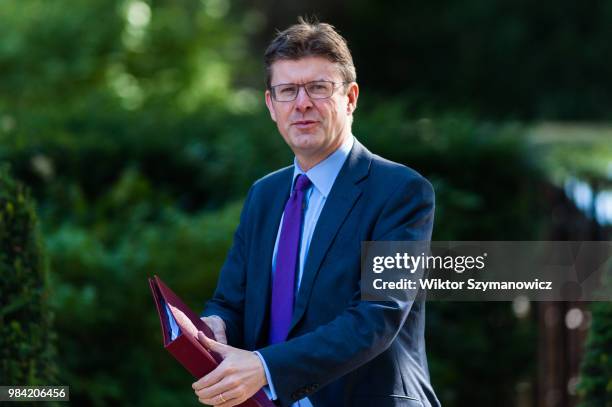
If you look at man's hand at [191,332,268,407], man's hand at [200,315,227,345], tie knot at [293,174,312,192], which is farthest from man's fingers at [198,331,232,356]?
tie knot at [293,174,312,192]

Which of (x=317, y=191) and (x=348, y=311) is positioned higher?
(x=317, y=191)

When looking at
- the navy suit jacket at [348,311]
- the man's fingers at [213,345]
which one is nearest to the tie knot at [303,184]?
the navy suit jacket at [348,311]

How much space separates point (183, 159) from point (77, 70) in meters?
3.91

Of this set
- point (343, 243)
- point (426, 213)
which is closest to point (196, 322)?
point (343, 243)

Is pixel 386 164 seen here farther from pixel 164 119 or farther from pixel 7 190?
pixel 164 119

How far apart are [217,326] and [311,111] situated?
2.37 ft

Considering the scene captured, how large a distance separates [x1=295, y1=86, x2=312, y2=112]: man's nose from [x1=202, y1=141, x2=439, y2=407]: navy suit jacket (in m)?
0.25

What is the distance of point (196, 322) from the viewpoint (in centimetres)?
313

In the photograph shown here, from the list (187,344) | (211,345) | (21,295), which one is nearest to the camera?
(187,344)

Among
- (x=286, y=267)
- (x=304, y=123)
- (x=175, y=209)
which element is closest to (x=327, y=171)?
(x=304, y=123)

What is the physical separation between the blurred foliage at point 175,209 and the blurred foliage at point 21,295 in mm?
1487

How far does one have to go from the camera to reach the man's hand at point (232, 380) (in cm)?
287

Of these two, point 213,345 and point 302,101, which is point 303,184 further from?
point 213,345

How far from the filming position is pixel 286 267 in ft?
10.5
